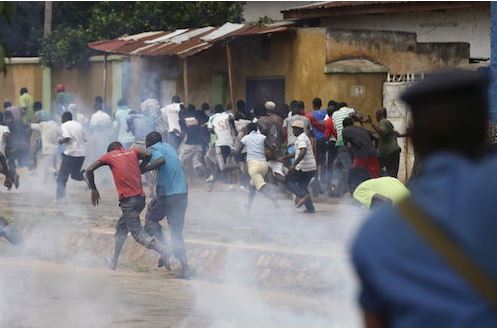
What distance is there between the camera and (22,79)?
1203 inches

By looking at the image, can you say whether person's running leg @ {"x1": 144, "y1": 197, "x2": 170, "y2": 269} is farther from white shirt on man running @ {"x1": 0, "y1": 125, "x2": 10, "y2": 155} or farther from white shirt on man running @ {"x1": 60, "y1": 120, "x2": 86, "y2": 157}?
white shirt on man running @ {"x1": 0, "y1": 125, "x2": 10, "y2": 155}

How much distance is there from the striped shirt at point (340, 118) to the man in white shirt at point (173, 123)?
3.13 meters

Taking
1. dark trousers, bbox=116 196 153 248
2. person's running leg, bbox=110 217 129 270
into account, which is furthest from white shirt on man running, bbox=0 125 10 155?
dark trousers, bbox=116 196 153 248

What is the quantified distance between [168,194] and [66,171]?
20.3ft

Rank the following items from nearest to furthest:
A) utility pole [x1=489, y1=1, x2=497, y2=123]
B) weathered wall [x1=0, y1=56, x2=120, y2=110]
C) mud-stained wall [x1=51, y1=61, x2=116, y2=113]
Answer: utility pole [x1=489, y1=1, x2=497, y2=123]
mud-stained wall [x1=51, y1=61, x2=116, y2=113]
weathered wall [x1=0, y1=56, x2=120, y2=110]

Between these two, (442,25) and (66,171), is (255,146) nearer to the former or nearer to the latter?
(66,171)

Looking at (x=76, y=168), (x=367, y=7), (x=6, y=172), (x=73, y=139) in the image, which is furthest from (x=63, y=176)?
(x=367, y=7)

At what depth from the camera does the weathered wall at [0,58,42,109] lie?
3011cm

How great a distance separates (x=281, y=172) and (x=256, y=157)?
46 centimetres

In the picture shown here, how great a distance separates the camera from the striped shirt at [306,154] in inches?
621

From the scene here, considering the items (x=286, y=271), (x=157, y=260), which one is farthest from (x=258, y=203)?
(x=286, y=271)

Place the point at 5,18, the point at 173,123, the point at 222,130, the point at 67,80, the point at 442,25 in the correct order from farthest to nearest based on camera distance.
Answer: the point at 67,80 → the point at 442,25 → the point at 173,123 → the point at 222,130 → the point at 5,18

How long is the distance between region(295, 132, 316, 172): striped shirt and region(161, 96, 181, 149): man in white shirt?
474 centimetres

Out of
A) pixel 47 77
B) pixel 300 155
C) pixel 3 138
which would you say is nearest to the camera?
pixel 300 155
